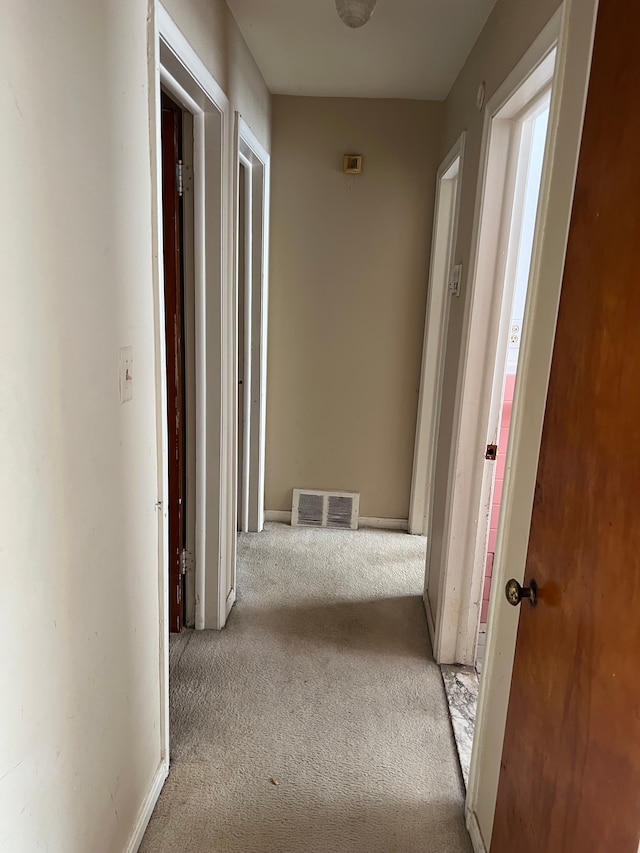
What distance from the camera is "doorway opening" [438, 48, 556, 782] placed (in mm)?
1909

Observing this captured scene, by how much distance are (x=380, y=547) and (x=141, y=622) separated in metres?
2.12

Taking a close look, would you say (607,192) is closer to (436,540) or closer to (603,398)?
(603,398)

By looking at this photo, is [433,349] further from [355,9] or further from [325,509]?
[355,9]

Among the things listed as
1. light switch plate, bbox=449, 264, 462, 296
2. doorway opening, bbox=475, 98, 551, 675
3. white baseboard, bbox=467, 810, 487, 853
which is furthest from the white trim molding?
white baseboard, bbox=467, 810, 487, 853

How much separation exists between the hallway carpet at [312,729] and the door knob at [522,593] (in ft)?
Result: 3.02

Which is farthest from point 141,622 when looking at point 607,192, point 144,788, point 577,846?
point 607,192

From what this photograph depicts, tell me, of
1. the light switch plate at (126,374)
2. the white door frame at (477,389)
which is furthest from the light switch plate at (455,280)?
the light switch plate at (126,374)

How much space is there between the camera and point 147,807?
1.59 meters

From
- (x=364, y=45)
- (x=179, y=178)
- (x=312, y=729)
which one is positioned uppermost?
(x=364, y=45)

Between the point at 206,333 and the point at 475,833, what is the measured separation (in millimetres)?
1829

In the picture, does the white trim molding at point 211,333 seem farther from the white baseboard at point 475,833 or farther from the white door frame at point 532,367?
the white baseboard at point 475,833

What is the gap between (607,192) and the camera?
0.86 meters

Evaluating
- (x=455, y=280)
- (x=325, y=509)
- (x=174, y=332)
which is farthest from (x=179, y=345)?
(x=325, y=509)

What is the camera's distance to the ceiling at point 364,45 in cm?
208
